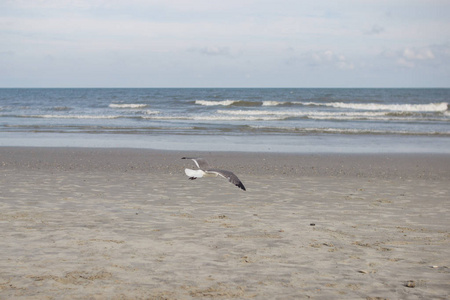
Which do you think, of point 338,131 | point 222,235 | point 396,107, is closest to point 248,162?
point 222,235

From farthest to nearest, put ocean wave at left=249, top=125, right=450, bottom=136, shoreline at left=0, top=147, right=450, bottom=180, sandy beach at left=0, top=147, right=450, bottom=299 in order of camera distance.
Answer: ocean wave at left=249, top=125, right=450, bottom=136 → shoreline at left=0, top=147, right=450, bottom=180 → sandy beach at left=0, top=147, right=450, bottom=299

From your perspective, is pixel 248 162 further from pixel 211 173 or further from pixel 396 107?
pixel 396 107

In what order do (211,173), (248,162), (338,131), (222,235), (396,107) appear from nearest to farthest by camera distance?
(222,235) → (211,173) → (248,162) → (338,131) → (396,107)

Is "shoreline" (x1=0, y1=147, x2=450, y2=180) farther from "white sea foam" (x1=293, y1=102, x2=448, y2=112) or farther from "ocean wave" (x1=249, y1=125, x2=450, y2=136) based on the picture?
"white sea foam" (x1=293, y1=102, x2=448, y2=112)

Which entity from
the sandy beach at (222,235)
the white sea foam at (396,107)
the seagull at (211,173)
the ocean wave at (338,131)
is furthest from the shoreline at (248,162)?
the white sea foam at (396,107)

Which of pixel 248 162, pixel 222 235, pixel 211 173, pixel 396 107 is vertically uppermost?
pixel 396 107

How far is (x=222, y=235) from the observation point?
6.31 metres

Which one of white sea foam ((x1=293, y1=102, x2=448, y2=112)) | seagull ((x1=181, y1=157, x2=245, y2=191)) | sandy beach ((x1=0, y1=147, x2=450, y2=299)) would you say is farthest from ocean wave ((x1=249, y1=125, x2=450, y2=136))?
white sea foam ((x1=293, y1=102, x2=448, y2=112))

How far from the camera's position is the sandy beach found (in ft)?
15.3

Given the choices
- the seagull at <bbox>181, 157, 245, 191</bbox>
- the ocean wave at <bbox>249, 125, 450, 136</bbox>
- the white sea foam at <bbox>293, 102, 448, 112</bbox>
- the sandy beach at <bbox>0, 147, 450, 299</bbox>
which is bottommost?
the sandy beach at <bbox>0, 147, 450, 299</bbox>

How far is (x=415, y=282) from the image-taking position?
478cm

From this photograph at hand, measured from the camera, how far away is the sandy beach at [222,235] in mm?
4652

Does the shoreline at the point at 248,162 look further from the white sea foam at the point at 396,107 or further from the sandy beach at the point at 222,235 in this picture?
the white sea foam at the point at 396,107

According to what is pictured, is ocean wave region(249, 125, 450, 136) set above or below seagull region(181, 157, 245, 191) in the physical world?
above
